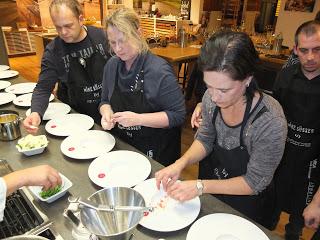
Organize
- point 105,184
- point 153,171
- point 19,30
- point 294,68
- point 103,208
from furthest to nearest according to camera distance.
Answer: point 19,30 < point 294,68 < point 153,171 < point 105,184 < point 103,208

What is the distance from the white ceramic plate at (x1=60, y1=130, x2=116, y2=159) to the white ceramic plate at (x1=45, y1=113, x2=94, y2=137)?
9cm

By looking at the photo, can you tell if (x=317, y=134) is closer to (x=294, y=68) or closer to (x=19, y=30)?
(x=294, y=68)

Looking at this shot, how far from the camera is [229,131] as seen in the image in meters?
1.29

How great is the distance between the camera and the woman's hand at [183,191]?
1.10 metres

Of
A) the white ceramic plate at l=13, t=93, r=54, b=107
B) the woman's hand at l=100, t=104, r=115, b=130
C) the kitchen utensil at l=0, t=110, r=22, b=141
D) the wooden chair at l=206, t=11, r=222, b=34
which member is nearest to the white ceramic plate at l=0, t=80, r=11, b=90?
the white ceramic plate at l=13, t=93, r=54, b=107

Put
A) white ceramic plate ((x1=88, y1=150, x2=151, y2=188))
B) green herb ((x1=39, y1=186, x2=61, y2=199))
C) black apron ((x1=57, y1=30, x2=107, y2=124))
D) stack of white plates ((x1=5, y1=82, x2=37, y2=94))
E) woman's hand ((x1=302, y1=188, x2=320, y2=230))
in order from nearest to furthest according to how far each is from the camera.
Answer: green herb ((x1=39, y1=186, x2=61, y2=199)), white ceramic plate ((x1=88, y1=150, x2=151, y2=188)), woman's hand ((x1=302, y1=188, x2=320, y2=230)), black apron ((x1=57, y1=30, x2=107, y2=124)), stack of white plates ((x1=5, y1=82, x2=37, y2=94))

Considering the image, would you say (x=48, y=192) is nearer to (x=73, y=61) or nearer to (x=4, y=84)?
(x=73, y=61)

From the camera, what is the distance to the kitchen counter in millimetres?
1017

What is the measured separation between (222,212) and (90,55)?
1.54 m

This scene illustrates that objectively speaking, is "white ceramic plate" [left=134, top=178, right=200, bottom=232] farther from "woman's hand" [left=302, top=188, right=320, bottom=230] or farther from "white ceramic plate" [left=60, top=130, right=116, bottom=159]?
"woman's hand" [left=302, top=188, right=320, bottom=230]

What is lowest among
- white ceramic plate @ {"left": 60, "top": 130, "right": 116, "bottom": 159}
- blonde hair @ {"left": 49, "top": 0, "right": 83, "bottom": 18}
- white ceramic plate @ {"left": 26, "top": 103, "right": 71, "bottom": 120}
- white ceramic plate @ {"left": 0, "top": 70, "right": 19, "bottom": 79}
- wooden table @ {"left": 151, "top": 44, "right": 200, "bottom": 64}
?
white ceramic plate @ {"left": 60, "top": 130, "right": 116, "bottom": 159}

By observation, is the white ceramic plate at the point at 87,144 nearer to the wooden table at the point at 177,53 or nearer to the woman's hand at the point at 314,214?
the woman's hand at the point at 314,214

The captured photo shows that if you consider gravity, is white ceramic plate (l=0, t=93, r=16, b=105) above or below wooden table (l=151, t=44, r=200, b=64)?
below

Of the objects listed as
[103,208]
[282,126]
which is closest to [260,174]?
[282,126]
